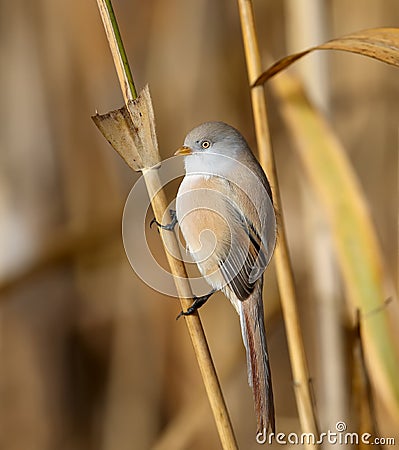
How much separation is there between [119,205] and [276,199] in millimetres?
819

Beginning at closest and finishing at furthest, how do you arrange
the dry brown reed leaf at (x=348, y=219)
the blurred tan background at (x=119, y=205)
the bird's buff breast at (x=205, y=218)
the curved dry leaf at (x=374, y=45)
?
the bird's buff breast at (x=205, y=218) → the curved dry leaf at (x=374, y=45) → the dry brown reed leaf at (x=348, y=219) → the blurred tan background at (x=119, y=205)

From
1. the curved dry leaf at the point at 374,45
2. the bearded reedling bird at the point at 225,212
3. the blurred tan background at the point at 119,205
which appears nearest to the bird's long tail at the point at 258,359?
the bearded reedling bird at the point at 225,212

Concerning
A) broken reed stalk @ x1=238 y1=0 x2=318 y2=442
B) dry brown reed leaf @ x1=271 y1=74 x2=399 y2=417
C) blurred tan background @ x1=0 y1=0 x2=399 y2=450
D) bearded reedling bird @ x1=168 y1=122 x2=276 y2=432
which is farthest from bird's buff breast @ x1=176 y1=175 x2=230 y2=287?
blurred tan background @ x1=0 y1=0 x2=399 y2=450

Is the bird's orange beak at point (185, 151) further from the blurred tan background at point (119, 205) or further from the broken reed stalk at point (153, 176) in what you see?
the blurred tan background at point (119, 205)

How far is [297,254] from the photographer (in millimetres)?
1385

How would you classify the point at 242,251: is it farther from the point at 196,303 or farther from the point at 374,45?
the point at 374,45

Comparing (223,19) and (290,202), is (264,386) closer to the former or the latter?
(290,202)

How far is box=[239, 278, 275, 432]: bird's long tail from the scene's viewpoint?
1.32ft

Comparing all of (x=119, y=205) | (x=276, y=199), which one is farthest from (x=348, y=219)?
(x=119, y=205)

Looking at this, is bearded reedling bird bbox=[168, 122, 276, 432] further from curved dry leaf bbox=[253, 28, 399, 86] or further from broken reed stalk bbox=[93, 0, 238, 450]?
curved dry leaf bbox=[253, 28, 399, 86]

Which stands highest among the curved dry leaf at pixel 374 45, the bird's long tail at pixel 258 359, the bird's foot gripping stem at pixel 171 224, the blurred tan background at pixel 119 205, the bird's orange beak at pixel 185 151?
the curved dry leaf at pixel 374 45

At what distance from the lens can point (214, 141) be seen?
0.39 meters

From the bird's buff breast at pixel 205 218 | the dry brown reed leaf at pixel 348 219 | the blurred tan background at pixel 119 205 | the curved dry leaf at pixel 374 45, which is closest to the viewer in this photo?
the bird's buff breast at pixel 205 218

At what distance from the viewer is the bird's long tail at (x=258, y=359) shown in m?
0.40
